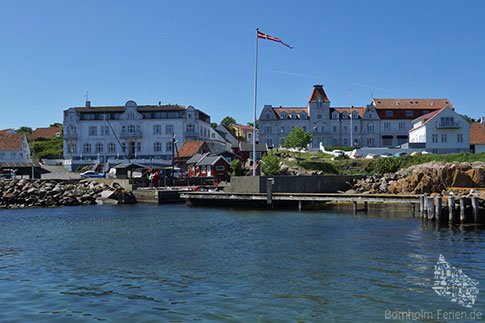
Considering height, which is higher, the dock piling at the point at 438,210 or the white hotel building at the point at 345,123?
the white hotel building at the point at 345,123

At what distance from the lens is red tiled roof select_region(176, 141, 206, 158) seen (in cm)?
9006

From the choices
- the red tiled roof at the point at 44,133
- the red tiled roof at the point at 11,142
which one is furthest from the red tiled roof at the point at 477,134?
the red tiled roof at the point at 44,133

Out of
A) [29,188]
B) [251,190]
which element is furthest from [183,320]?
[29,188]

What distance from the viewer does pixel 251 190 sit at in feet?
162

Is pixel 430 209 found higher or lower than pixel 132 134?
lower

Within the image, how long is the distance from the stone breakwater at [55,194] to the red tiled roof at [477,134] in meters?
65.8

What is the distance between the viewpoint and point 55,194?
6000 cm

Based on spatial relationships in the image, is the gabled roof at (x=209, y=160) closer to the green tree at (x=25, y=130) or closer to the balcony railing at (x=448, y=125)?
the balcony railing at (x=448, y=125)

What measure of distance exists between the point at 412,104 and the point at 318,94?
23075 mm

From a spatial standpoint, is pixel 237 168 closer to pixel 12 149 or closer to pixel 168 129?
pixel 168 129

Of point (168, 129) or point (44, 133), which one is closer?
point (168, 129)

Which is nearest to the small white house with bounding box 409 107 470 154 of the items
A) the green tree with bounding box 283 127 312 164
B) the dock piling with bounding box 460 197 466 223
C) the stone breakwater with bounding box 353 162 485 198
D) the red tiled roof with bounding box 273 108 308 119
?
the green tree with bounding box 283 127 312 164

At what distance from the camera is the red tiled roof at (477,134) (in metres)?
84.2

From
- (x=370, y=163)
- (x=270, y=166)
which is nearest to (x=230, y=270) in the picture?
(x=270, y=166)
